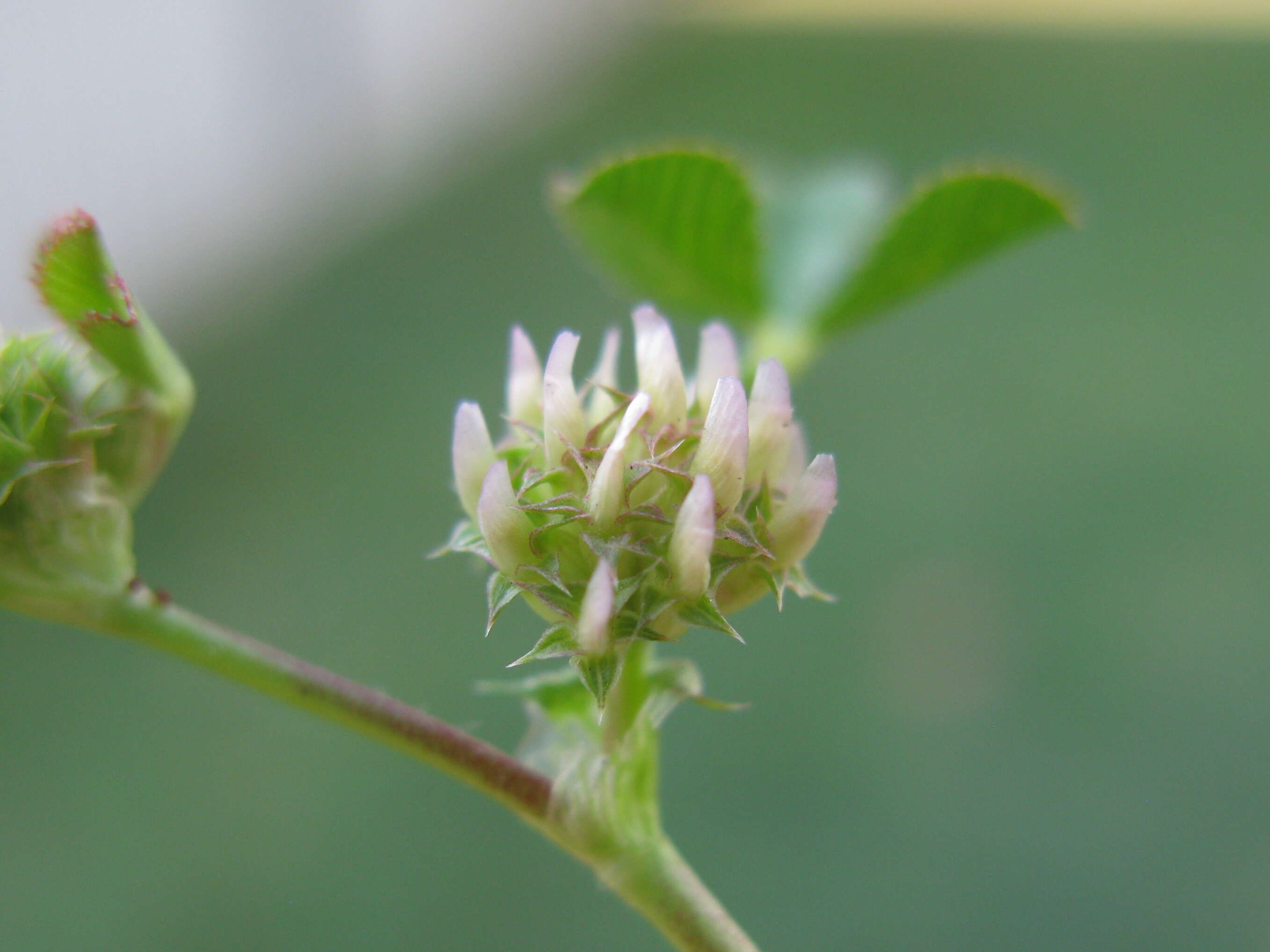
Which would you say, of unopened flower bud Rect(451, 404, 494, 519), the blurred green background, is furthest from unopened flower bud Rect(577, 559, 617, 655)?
the blurred green background

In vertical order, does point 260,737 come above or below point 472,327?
below

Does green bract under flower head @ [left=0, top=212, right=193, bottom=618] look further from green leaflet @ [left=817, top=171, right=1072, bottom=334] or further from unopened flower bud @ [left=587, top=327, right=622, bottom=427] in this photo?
green leaflet @ [left=817, top=171, right=1072, bottom=334]

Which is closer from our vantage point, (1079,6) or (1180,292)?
(1180,292)

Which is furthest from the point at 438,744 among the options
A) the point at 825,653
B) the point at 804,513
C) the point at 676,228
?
the point at 825,653

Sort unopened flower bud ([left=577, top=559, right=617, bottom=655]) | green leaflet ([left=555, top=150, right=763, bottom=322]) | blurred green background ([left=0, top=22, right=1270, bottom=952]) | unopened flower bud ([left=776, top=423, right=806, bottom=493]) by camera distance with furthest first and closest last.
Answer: blurred green background ([left=0, top=22, right=1270, bottom=952]) → green leaflet ([left=555, top=150, right=763, bottom=322]) → unopened flower bud ([left=776, top=423, right=806, bottom=493]) → unopened flower bud ([left=577, top=559, right=617, bottom=655])

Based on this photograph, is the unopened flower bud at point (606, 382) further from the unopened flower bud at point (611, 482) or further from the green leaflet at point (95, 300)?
the green leaflet at point (95, 300)

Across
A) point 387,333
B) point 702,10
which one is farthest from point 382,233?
point 702,10

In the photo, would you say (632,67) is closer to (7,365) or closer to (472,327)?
(472,327)

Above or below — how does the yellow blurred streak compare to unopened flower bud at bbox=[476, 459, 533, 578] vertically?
above
